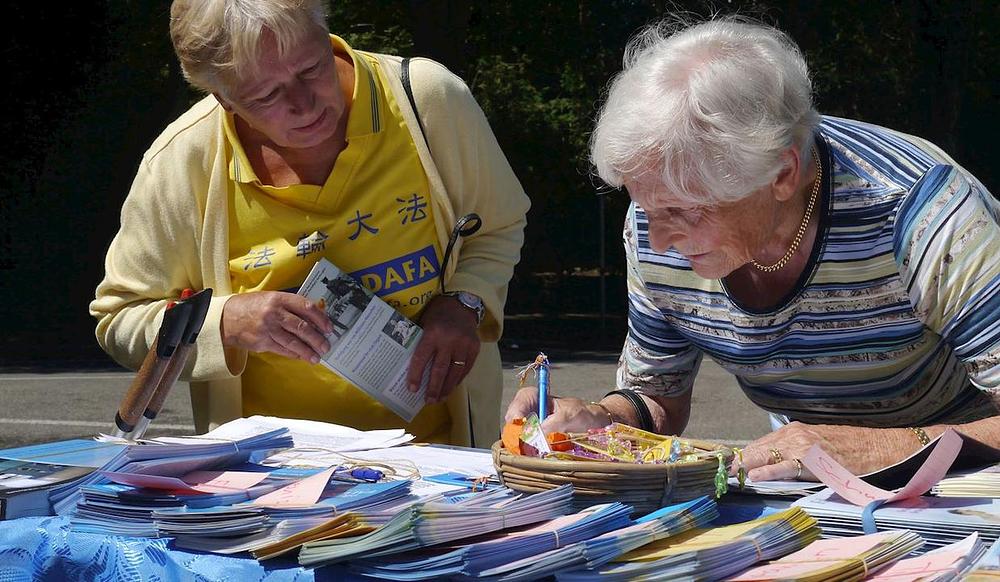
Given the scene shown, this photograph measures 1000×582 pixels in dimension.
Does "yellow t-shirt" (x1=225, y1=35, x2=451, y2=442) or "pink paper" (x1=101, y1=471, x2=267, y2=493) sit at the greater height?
"yellow t-shirt" (x1=225, y1=35, x2=451, y2=442)

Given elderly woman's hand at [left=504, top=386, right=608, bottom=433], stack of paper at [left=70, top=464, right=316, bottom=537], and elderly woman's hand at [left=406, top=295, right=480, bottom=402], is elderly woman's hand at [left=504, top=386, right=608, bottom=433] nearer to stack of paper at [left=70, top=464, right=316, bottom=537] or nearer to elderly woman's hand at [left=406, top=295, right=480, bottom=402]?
elderly woman's hand at [left=406, top=295, right=480, bottom=402]

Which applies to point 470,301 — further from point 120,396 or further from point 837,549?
point 120,396

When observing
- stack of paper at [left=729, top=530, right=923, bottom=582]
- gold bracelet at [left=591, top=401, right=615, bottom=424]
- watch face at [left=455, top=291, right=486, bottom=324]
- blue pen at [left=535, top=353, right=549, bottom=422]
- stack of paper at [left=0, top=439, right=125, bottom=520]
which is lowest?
stack of paper at [left=0, top=439, right=125, bottom=520]

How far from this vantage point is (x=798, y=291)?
2215 millimetres

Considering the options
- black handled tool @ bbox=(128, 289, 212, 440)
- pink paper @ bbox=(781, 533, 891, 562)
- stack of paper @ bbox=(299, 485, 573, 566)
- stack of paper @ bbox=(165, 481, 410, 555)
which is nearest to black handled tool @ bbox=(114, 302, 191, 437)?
black handled tool @ bbox=(128, 289, 212, 440)

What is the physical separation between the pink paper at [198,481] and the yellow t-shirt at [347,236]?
1.79 feet

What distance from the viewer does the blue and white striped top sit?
204 centimetres

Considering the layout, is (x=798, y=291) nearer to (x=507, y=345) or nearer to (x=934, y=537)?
(x=934, y=537)

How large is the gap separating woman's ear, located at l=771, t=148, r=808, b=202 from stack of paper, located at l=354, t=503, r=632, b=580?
786 mm

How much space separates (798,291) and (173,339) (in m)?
1.15

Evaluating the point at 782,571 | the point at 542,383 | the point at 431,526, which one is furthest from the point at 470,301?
the point at 782,571

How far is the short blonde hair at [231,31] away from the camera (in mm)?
2363

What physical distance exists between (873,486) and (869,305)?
46cm

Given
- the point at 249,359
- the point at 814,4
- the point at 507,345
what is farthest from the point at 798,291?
the point at 814,4
